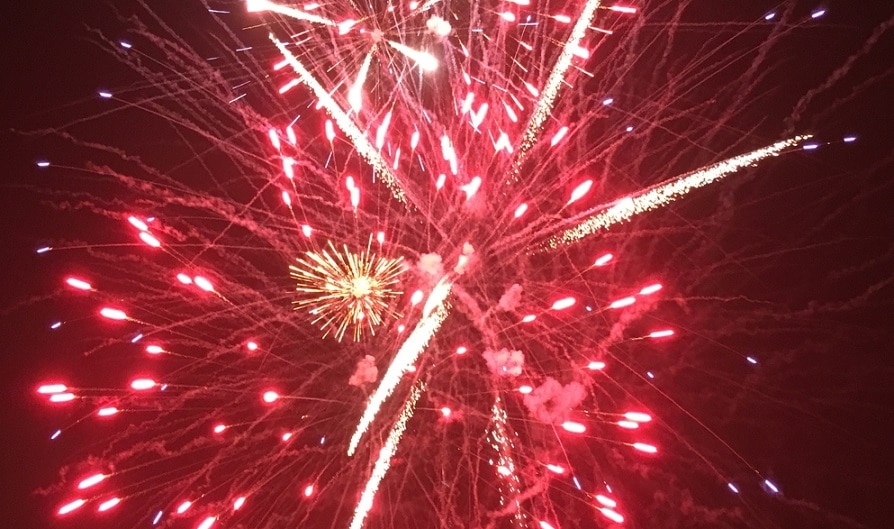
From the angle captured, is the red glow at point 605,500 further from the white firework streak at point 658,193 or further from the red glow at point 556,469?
the white firework streak at point 658,193

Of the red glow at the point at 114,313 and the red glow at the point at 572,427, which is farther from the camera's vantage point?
the red glow at the point at 114,313

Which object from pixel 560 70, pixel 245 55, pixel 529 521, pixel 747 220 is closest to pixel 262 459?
pixel 529 521

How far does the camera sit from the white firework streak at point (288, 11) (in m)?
4.64

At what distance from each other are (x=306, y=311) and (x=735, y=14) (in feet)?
15.2

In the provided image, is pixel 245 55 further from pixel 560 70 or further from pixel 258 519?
pixel 258 519

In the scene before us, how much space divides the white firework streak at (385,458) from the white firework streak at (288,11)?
10.8 feet

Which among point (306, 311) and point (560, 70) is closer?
point (560, 70)

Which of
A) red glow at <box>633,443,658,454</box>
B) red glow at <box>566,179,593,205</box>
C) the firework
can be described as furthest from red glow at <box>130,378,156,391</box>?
red glow at <box>633,443,658,454</box>

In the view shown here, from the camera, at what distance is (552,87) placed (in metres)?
4.68

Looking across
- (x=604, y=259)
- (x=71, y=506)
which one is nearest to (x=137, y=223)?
(x=71, y=506)

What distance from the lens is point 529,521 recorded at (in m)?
4.83

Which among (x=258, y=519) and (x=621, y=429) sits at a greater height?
(x=621, y=429)

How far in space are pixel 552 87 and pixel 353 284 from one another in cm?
243

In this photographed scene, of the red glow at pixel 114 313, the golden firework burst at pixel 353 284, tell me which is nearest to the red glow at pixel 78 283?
the red glow at pixel 114 313
